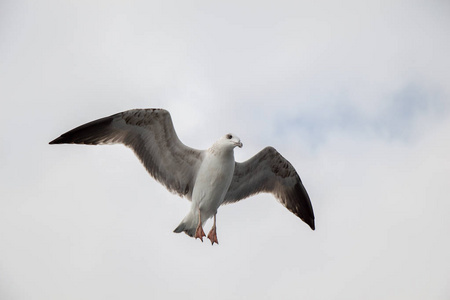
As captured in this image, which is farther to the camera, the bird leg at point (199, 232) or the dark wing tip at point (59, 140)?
the bird leg at point (199, 232)

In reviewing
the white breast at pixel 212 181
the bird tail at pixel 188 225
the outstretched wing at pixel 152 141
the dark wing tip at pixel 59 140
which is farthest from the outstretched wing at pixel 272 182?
the dark wing tip at pixel 59 140

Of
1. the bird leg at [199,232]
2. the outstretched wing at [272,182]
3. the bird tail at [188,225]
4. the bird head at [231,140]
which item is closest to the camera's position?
the bird head at [231,140]

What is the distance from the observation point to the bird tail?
16766 mm

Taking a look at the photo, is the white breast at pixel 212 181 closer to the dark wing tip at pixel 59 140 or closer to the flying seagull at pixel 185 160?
the flying seagull at pixel 185 160

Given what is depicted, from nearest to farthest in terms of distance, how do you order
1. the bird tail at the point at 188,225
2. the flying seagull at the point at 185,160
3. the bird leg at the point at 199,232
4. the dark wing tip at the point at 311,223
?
the flying seagull at the point at 185,160 < the bird leg at the point at 199,232 < the bird tail at the point at 188,225 < the dark wing tip at the point at 311,223

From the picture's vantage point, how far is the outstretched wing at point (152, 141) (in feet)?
53.5

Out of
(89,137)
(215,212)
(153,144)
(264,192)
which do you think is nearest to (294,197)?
(264,192)

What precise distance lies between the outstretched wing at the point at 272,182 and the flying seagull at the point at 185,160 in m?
0.02

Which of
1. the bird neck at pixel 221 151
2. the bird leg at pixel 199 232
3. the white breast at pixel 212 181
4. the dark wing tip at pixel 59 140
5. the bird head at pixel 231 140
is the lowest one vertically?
the bird leg at pixel 199 232

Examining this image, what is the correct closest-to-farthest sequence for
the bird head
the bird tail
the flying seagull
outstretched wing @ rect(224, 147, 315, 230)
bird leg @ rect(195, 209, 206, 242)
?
the bird head, the flying seagull, bird leg @ rect(195, 209, 206, 242), the bird tail, outstretched wing @ rect(224, 147, 315, 230)

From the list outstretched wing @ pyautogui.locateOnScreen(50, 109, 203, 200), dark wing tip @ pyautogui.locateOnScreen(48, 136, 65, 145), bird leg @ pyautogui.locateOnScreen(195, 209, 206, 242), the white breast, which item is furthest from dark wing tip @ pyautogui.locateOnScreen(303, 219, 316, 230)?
dark wing tip @ pyautogui.locateOnScreen(48, 136, 65, 145)

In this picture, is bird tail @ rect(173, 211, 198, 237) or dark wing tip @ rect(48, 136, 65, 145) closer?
dark wing tip @ rect(48, 136, 65, 145)

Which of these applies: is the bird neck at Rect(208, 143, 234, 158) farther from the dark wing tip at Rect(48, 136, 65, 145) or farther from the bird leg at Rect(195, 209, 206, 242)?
the dark wing tip at Rect(48, 136, 65, 145)

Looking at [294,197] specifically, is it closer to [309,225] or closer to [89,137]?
[309,225]
